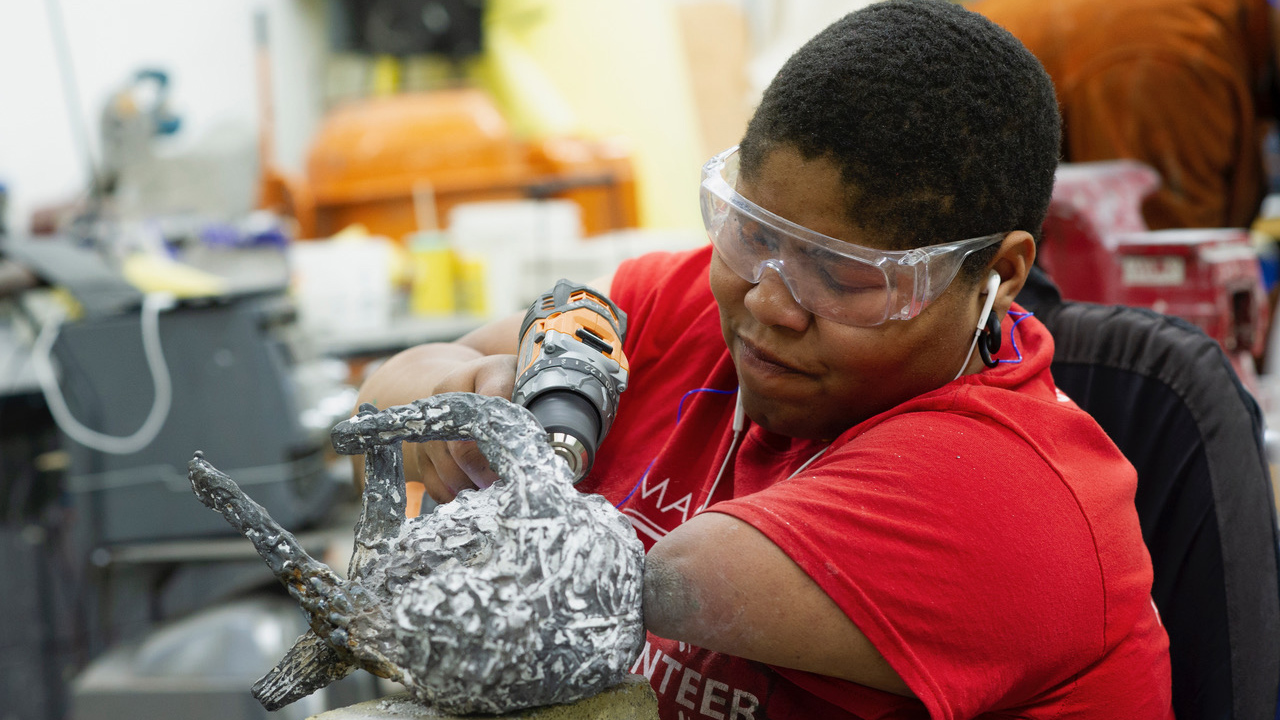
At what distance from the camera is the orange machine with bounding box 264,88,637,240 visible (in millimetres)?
4605

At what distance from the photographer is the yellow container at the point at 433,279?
384cm

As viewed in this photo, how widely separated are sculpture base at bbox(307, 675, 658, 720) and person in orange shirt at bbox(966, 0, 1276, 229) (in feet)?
7.50

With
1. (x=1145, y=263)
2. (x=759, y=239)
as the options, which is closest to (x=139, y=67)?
(x=1145, y=263)

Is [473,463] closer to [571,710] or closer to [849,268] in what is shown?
[571,710]

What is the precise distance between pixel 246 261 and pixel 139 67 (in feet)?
7.29

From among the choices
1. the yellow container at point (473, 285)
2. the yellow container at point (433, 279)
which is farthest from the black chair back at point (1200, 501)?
the yellow container at point (433, 279)

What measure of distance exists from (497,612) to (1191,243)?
5.91 ft

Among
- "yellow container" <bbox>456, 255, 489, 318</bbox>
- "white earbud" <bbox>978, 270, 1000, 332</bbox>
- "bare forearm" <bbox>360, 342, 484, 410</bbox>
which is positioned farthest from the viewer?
"yellow container" <bbox>456, 255, 489, 318</bbox>

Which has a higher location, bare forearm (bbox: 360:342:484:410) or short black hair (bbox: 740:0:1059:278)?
short black hair (bbox: 740:0:1059:278)

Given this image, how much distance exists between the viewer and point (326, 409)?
2.86m

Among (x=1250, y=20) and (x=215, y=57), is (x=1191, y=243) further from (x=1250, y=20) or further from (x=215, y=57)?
(x=215, y=57)

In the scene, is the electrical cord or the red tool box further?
the electrical cord

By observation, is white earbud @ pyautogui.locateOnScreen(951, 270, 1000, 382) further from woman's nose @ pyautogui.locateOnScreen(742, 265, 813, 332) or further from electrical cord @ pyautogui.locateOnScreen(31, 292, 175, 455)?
electrical cord @ pyautogui.locateOnScreen(31, 292, 175, 455)

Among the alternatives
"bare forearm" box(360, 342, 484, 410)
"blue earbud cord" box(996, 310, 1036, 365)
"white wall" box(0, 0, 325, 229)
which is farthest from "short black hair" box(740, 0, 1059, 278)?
"white wall" box(0, 0, 325, 229)
